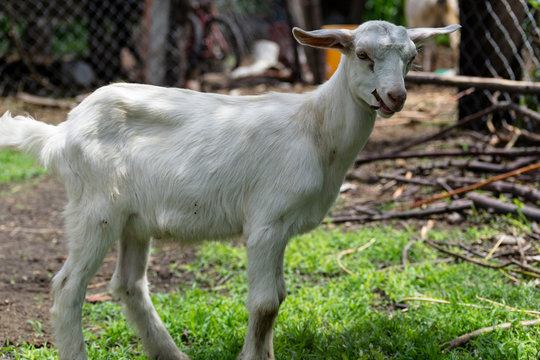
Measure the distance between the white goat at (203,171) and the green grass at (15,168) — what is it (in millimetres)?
3764

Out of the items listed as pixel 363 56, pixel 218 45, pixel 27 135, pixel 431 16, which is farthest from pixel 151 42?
pixel 363 56

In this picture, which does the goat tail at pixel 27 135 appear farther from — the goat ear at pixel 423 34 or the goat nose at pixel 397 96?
the goat ear at pixel 423 34

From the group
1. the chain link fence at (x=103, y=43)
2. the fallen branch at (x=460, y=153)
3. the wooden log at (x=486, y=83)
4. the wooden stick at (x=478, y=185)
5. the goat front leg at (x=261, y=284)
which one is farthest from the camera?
the chain link fence at (x=103, y=43)

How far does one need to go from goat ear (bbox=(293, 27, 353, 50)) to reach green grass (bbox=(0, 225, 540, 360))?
4.89ft

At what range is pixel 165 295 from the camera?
4.00 meters

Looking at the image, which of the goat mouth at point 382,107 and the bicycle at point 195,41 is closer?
the goat mouth at point 382,107

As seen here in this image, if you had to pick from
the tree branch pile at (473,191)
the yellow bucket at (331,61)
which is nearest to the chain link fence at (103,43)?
the yellow bucket at (331,61)

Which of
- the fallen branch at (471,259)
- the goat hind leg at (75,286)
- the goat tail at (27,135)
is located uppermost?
the goat tail at (27,135)

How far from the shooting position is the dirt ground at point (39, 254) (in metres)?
3.74

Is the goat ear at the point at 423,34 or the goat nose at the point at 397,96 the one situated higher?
the goat ear at the point at 423,34

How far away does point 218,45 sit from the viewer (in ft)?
41.8

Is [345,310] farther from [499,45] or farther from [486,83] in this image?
[499,45]

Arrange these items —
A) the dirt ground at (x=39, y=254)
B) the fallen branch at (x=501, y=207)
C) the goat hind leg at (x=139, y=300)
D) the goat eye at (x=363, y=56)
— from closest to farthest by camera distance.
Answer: the goat eye at (x=363, y=56) < the goat hind leg at (x=139, y=300) < the dirt ground at (x=39, y=254) < the fallen branch at (x=501, y=207)

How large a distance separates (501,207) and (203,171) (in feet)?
9.51
